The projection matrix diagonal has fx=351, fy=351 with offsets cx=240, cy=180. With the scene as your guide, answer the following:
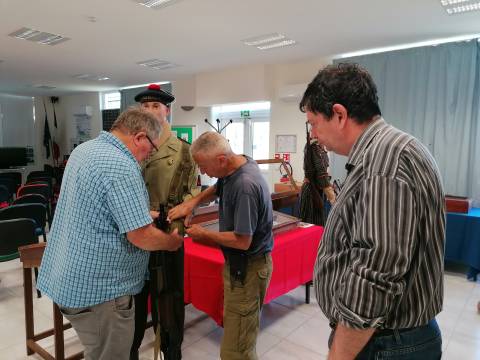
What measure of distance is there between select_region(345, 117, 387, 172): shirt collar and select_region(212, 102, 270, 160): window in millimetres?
6106

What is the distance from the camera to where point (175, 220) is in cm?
165

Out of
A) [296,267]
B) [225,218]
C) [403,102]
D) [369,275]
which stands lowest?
[296,267]

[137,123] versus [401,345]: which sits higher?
[137,123]

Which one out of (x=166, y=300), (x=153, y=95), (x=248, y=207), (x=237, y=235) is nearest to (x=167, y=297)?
(x=166, y=300)

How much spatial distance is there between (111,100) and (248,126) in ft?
15.3

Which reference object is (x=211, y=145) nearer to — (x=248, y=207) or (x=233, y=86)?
(x=248, y=207)

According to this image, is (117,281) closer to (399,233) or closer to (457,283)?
(399,233)

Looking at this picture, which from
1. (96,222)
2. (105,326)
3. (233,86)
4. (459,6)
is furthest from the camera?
(233,86)

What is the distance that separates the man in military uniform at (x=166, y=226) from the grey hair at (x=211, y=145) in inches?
4.5

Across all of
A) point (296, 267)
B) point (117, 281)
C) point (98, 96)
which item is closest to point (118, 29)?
point (296, 267)

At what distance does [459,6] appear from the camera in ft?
11.4

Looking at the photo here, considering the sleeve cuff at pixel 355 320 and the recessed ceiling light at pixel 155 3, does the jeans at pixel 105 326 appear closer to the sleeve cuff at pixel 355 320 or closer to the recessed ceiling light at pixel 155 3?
the sleeve cuff at pixel 355 320

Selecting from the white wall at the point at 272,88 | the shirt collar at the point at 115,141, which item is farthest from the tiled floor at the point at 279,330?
the white wall at the point at 272,88

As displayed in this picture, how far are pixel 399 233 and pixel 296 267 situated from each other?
6.88ft
